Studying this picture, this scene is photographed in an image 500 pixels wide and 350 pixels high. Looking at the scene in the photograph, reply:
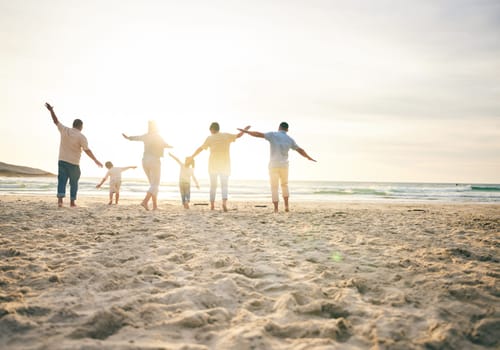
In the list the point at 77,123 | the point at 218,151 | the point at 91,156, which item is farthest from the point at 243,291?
the point at 77,123

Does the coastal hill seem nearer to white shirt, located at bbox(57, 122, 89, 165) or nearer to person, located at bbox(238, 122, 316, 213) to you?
white shirt, located at bbox(57, 122, 89, 165)

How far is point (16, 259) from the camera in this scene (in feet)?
11.5

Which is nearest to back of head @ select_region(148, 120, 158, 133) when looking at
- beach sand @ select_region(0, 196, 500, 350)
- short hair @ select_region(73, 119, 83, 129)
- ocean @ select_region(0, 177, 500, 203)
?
short hair @ select_region(73, 119, 83, 129)

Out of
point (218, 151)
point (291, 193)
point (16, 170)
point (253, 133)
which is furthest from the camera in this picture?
point (16, 170)

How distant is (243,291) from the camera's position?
113 inches

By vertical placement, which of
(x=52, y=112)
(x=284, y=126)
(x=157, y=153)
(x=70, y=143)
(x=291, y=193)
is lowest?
(x=291, y=193)

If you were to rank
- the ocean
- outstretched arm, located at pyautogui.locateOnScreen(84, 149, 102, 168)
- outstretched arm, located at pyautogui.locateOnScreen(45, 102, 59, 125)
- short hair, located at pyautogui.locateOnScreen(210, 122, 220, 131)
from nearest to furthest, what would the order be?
outstretched arm, located at pyautogui.locateOnScreen(45, 102, 59, 125) → outstretched arm, located at pyautogui.locateOnScreen(84, 149, 102, 168) → short hair, located at pyautogui.locateOnScreen(210, 122, 220, 131) → the ocean

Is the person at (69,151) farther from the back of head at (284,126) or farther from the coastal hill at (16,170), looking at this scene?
the coastal hill at (16,170)

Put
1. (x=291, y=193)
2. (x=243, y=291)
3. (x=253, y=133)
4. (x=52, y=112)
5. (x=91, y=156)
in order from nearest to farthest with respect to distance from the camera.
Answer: (x=243, y=291)
(x=52, y=112)
(x=253, y=133)
(x=91, y=156)
(x=291, y=193)

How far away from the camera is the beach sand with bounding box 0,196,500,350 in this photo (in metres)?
2.12

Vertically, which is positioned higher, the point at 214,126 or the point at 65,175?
the point at 214,126

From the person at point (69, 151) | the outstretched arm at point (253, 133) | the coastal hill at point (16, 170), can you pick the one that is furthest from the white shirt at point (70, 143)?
the coastal hill at point (16, 170)

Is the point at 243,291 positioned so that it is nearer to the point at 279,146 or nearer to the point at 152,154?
the point at 279,146

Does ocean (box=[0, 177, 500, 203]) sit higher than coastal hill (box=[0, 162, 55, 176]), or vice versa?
coastal hill (box=[0, 162, 55, 176])
